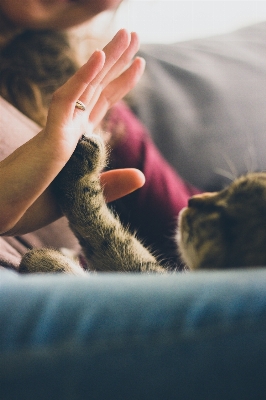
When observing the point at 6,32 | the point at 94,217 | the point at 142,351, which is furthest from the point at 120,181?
the point at 6,32

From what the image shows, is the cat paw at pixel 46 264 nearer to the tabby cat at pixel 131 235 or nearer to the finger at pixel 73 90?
the tabby cat at pixel 131 235

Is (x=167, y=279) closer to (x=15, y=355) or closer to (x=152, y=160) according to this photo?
(x=15, y=355)

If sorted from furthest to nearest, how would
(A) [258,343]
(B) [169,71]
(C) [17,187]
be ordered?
(B) [169,71], (C) [17,187], (A) [258,343]

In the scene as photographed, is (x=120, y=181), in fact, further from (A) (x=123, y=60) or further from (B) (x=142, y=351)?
(B) (x=142, y=351)

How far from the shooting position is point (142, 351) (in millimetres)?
248

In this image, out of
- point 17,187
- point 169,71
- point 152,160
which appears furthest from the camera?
point 169,71

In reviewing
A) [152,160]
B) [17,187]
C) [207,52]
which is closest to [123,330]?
[17,187]

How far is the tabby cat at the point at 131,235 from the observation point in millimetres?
511

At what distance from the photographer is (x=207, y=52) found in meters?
1.09

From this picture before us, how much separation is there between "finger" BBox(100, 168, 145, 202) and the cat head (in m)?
0.09

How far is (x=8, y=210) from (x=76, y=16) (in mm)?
566

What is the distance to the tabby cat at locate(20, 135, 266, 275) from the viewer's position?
1.68 feet

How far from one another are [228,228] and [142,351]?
0.31 metres

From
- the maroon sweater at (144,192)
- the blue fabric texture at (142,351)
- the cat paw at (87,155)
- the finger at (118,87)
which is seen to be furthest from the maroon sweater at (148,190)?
the blue fabric texture at (142,351)
